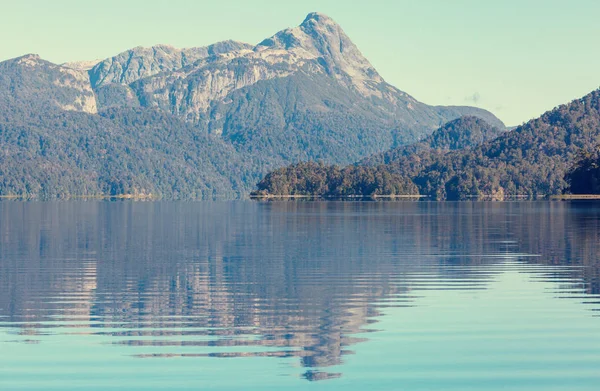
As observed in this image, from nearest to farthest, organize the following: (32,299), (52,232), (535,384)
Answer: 1. (535,384)
2. (32,299)
3. (52,232)

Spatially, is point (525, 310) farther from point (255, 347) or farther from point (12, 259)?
point (12, 259)

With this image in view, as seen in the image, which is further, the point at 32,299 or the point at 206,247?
the point at 206,247

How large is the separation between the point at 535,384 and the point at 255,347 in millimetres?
9180

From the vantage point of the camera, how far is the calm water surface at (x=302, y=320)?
27578 mm

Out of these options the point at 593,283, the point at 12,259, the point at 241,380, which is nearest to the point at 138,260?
the point at 12,259

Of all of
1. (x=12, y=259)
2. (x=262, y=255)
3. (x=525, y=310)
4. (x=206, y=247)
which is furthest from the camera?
(x=206, y=247)

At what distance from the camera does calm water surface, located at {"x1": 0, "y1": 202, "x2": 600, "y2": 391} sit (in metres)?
27.6

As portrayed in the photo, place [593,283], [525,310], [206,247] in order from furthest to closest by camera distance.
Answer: [206,247] → [593,283] → [525,310]

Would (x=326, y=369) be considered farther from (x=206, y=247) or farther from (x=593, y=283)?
(x=206, y=247)

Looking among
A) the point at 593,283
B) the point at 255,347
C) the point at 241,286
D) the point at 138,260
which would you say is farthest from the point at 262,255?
the point at 255,347

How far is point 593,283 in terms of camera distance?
49.4 meters

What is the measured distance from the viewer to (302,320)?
37.3 meters

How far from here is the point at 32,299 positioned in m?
43.9

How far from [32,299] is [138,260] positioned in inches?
892
